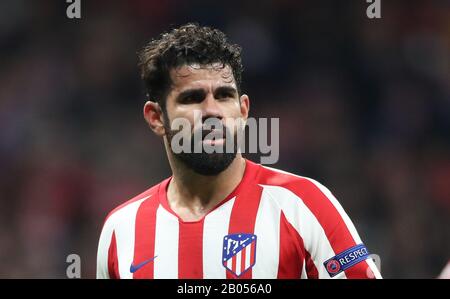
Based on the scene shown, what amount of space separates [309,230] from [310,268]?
156mm

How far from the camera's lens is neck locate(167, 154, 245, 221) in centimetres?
352

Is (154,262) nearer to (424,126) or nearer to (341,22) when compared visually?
(424,126)

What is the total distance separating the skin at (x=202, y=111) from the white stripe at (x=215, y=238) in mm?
54

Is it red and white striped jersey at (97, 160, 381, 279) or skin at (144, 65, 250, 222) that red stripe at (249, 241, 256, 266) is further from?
skin at (144, 65, 250, 222)

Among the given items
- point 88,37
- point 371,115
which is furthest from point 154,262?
point 88,37

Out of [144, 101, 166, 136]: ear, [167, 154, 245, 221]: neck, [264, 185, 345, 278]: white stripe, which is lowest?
[264, 185, 345, 278]: white stripe

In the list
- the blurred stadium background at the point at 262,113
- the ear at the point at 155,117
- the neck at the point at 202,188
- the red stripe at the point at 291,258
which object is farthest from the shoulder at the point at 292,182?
the blurred stadium background at the point at 262,113

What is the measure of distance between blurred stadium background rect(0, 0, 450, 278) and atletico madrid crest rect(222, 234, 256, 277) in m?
3.61

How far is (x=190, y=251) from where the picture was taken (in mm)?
3365

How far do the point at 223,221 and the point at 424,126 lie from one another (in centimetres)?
470

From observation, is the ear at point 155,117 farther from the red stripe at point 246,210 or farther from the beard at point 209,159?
the red stripe at point 246,210

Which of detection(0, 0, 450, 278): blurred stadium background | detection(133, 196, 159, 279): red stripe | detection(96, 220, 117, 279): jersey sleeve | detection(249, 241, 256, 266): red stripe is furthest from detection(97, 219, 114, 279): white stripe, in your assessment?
detection(0, 0, 450, 278): blurred stadium background

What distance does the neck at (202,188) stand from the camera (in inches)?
139

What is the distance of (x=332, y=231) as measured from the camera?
3.19m
